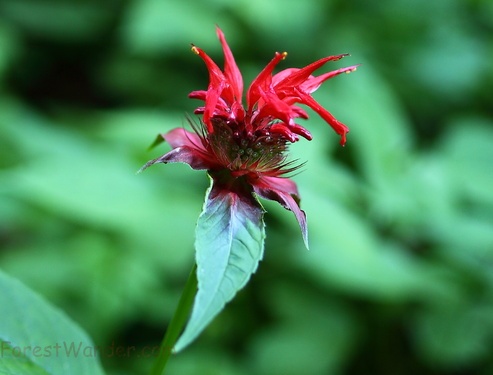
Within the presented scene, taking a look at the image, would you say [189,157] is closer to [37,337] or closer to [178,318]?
[178,318]

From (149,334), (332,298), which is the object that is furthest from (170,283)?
(332,298)

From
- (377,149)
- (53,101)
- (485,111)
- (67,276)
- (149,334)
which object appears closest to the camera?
(67,276)

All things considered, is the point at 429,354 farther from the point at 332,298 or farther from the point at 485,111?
the point at 485,111

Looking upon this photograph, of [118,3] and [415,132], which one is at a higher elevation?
[118,3]

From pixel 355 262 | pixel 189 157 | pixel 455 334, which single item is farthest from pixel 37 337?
pixel 455 334

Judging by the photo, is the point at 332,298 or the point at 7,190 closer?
the point at 7,190

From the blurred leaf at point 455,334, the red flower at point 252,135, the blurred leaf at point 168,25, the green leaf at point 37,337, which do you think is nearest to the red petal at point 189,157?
the red flower at point 252,135

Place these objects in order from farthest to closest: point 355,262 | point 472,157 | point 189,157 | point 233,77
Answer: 1. point 472,157
2. point 355,262
3. point 233,77
4. point 189,157
